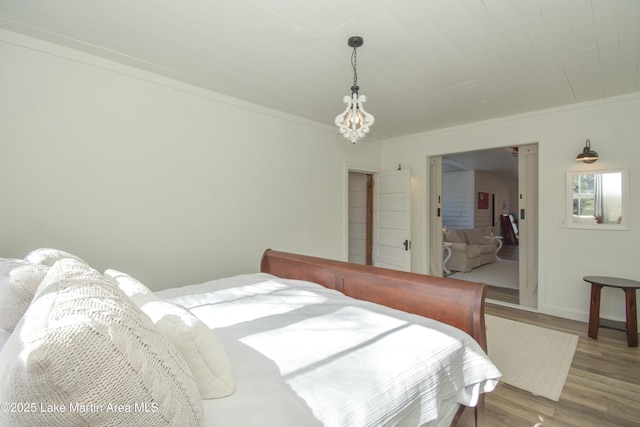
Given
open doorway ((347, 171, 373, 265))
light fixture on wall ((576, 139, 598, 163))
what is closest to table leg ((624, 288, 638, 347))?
light fixture on wall ((576, 139, 598, 163))

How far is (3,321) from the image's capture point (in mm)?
1057

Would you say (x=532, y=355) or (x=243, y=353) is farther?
(x=532, y=355)

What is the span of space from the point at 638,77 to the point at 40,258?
482cm

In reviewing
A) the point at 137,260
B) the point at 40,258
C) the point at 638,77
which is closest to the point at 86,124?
the point at 137,260

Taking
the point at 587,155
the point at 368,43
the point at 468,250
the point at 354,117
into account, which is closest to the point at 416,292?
the point at 354,117

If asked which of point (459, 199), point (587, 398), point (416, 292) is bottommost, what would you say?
point (587, 398)

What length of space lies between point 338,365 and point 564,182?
3.89 metres

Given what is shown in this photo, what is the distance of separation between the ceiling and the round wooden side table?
197cm

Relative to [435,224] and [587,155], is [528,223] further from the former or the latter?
[435,224]

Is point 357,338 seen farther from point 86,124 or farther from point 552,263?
point 552,263

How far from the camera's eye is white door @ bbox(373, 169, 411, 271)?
15.1 ft

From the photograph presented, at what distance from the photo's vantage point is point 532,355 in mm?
2723

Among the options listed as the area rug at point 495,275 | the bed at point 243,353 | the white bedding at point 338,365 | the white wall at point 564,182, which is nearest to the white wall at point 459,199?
the area rug at point 495,275

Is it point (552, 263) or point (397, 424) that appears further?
point (552, 263)
